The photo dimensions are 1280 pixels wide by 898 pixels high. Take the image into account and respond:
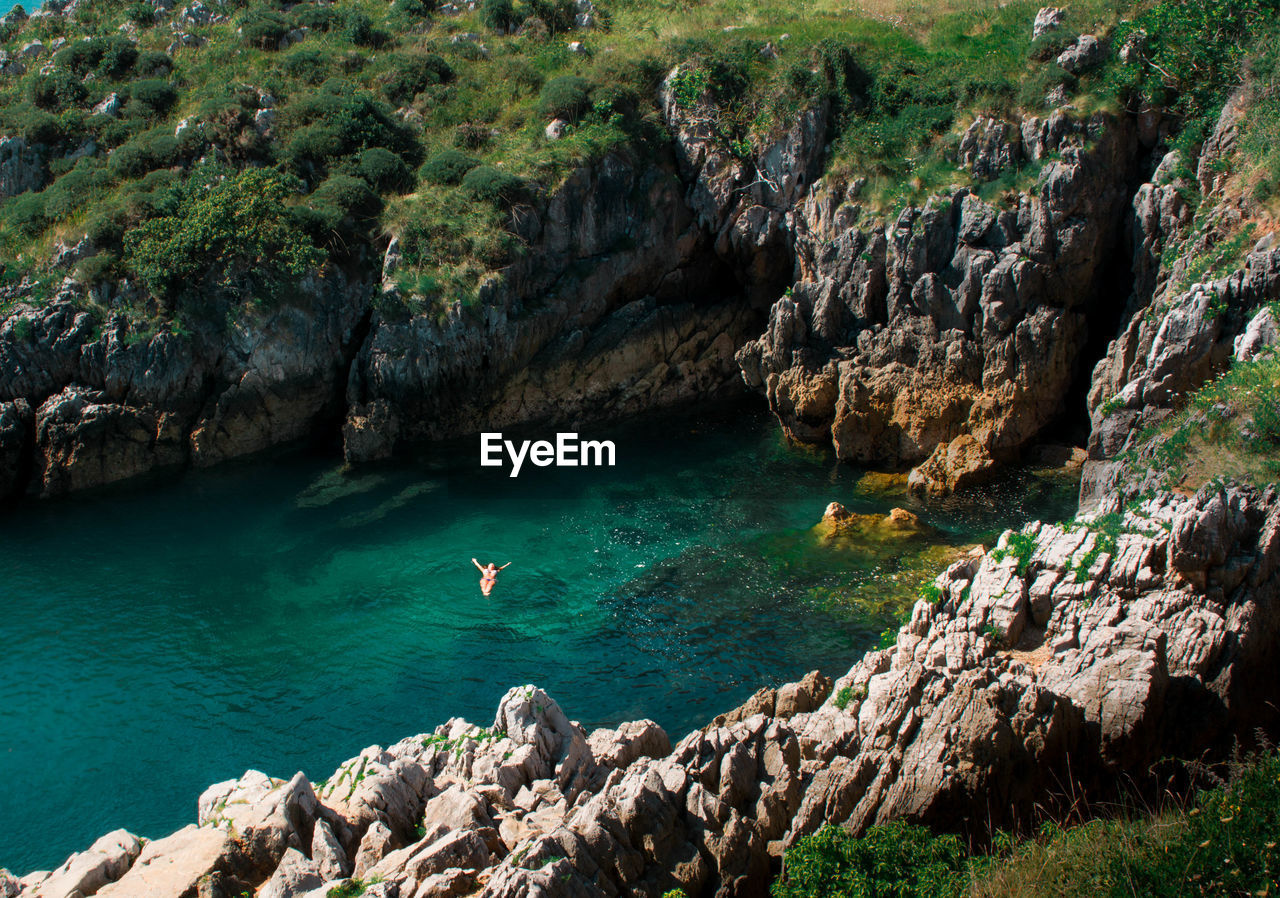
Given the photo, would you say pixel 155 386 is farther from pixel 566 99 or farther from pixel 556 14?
pixel 556 14

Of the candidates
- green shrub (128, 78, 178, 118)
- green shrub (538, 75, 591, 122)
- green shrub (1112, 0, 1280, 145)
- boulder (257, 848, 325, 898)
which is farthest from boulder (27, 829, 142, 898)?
green shrub (128, 78, 178, 118)

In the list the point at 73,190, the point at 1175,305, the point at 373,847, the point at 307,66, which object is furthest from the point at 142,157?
the point at 1175,305

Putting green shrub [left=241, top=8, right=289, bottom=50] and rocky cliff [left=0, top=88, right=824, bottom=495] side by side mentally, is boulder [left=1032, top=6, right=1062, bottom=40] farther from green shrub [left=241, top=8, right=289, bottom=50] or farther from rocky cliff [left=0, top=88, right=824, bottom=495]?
green shrub [left=241, top=8, right=289, bottom=50]

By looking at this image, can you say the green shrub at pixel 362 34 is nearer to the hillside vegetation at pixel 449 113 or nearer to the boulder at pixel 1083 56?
the hillside vegetation at pixel 449 113

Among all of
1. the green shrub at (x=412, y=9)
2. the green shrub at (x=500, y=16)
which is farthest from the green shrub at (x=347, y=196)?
the green shrub at (x=412, y=9)

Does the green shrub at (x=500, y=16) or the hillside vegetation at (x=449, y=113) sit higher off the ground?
the green shrub at (x=500, y=16)
